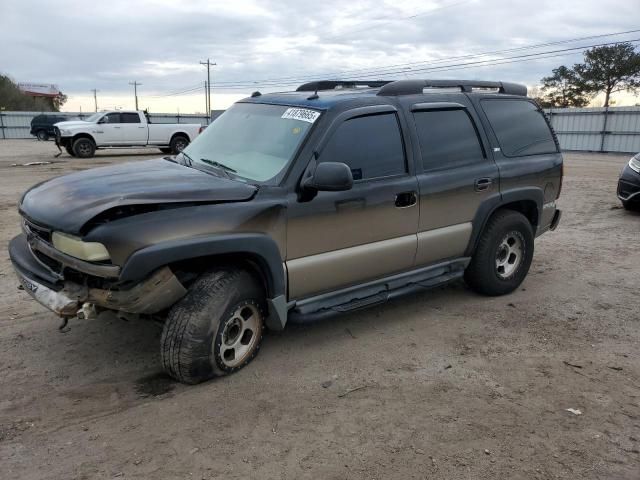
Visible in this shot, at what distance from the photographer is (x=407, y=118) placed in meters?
4.37

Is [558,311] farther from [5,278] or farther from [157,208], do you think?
[5,278]

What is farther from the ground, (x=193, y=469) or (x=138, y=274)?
(x=138, y=274)

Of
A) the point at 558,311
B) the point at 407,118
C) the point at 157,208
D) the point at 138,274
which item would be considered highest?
the point at 407,118

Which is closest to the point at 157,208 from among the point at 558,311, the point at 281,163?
the point at 281,163

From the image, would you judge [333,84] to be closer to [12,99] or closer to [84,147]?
[84,147]

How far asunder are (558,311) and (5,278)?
5.43 meters

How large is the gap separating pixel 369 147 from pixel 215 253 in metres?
1.51

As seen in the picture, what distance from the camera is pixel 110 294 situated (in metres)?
3.14

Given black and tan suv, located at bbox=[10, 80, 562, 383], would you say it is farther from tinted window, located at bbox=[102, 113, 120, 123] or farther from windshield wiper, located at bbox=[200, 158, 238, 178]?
tinted window, located at bbox=[102, 113, 120, 123]

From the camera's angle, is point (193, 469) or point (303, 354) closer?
point (193, 469)

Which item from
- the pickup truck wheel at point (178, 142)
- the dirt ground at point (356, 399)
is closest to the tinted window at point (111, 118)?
the pickup truck wheel at point (178, 142)

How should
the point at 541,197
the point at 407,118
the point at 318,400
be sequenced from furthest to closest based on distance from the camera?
the point at 541,197
the point at 407,118
the point at 318,400

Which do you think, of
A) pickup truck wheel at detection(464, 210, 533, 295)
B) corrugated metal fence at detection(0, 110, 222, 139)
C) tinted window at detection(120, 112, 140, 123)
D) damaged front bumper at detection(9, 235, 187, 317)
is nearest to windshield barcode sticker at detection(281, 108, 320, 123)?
damaged front bumper at detection(9, 235, 187, 317)

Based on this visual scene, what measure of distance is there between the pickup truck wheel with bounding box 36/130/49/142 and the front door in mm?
37286
